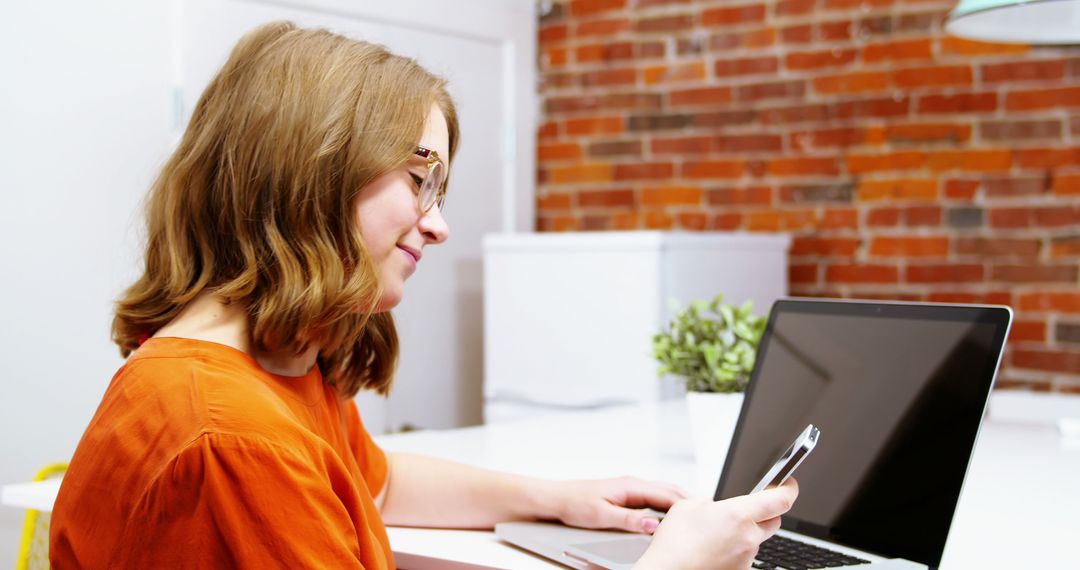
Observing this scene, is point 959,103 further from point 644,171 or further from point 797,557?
point 797,557

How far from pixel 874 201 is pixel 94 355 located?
2233 mm

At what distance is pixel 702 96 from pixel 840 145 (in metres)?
0.52

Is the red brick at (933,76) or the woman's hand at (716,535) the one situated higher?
the red brick at (933,76)

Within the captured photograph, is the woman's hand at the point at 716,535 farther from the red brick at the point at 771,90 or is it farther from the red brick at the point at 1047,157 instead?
the red brick at the point at 771,90

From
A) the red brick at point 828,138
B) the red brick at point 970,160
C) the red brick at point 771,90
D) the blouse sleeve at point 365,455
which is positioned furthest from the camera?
the red brick at point 771,90

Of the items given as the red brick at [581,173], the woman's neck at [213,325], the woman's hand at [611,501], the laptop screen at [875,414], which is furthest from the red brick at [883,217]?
the woman's neck at [213,325]

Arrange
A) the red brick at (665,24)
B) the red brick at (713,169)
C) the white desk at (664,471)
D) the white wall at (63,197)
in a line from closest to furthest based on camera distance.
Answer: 1. the white desk at (664,471)
2. the white wall at (63,197)
3. the red brick at (713,169)
4. the red brick at (665,24)

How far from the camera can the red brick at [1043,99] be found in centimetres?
313

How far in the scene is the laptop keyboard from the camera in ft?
3.86

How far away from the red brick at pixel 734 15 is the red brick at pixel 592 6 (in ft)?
1.12

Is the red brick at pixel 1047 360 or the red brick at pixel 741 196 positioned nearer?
the red brick at pixel 1047 360

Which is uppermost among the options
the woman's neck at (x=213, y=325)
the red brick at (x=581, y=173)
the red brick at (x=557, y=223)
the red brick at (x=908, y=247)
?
the red brick at (x=581, y=173)

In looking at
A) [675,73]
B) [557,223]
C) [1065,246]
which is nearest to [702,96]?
[675,73]

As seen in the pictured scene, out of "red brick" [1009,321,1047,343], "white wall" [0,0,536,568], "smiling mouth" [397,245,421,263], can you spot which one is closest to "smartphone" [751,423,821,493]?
"smiling mouth" [397,245,421,263]
